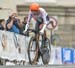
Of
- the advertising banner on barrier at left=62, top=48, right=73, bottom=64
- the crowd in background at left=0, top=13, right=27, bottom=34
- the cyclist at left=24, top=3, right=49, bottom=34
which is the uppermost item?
the cyclist at left=24, top=3, right=49, bottom=34

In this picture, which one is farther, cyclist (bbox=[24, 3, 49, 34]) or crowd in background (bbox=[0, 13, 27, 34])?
crowd in background (bbox=[0, 13, 27, 34])

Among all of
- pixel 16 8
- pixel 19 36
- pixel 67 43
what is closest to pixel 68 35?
pixel 67 43

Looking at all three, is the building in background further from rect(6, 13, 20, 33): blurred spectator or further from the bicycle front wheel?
the bicycle front wheel

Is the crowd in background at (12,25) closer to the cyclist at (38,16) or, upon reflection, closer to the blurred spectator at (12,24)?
the blurred spectator at (12,24)

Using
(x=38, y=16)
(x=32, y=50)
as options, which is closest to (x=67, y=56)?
(x=32, y=50)

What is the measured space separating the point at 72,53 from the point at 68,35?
6.34 metres

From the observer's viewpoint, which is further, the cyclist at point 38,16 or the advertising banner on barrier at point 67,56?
the advertising banner on barrier at point 67,56

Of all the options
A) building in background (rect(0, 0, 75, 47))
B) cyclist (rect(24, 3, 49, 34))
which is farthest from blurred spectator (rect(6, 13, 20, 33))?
building in background (rect(0, 0, 75, 47))

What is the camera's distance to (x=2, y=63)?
635 inches

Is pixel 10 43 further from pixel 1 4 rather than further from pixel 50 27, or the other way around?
pixel 1 4

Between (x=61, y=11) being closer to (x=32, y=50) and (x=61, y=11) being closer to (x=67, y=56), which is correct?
(x=67, y=56)

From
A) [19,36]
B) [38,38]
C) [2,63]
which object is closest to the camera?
[2,63]

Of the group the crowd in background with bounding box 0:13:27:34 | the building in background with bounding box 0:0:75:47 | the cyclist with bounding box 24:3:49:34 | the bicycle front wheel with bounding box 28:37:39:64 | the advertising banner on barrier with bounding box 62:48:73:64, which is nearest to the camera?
the cyclist with bounding box 24:3:49:34

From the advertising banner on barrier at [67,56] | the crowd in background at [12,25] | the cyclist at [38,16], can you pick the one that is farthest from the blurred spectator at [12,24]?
the advertising banner on barrier at [67,56]
